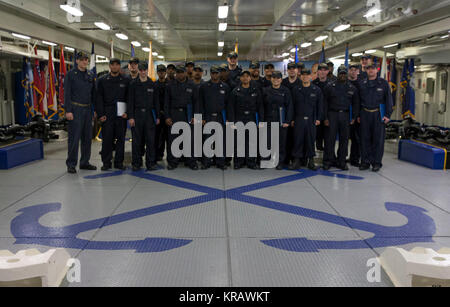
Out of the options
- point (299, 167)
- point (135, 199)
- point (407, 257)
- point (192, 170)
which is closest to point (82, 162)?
point (192, 170)

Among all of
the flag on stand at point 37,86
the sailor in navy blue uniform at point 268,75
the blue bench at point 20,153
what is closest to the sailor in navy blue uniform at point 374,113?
the sailor in navy blue uniform at point 268,75

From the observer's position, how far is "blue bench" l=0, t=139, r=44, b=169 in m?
7.71

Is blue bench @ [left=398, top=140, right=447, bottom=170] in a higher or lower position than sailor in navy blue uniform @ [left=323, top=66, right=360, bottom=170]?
lower

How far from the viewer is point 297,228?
173 inches

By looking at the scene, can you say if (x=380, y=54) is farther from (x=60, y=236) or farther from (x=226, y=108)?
(x=60, y=236)

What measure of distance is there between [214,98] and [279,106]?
51.6 inches

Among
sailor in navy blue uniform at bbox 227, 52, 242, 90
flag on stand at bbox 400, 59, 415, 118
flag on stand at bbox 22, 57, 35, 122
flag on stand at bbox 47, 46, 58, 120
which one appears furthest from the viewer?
flag on stand at bbox 22, 57, 35, 122

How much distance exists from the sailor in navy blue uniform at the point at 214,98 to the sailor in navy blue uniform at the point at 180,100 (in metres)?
0.18

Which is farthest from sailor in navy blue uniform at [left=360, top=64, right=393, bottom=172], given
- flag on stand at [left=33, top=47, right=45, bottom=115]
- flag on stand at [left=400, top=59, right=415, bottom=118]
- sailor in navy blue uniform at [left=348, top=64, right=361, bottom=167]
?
flag on stand at [left=33, top=47, right=45, bottom=115]

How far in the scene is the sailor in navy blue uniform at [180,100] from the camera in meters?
7.54

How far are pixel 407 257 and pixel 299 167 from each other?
5.18 metres

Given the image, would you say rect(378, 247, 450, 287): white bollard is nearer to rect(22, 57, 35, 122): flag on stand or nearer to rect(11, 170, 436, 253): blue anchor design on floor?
rect(11, 170, 436, 253): blue anchor design on floor

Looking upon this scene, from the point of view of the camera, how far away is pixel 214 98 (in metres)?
7.62

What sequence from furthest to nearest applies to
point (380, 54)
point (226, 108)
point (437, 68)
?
point (380, 54), point (437, 68), point (226, 108)
